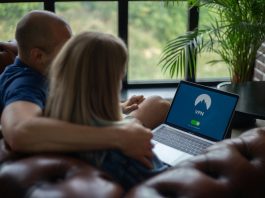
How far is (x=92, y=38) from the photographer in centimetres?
130

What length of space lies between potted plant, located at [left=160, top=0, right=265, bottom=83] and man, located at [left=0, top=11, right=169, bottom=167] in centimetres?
120

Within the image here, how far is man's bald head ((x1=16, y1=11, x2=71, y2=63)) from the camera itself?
5.52ft

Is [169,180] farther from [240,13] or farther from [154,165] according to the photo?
[240,13]

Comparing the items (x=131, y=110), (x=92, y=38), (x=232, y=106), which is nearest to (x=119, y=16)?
(x=131, y=110)

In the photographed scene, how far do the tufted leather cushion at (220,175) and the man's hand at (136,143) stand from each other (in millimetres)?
161

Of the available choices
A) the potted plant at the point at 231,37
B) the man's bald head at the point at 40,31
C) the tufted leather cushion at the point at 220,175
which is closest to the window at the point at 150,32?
the potted plant at the point at 231,37

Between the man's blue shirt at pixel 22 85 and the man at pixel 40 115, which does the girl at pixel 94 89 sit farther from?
the man's blue shirt at pixel 22 85

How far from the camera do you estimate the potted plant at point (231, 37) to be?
108 inches

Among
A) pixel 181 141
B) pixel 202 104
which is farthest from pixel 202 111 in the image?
pixel 181 141

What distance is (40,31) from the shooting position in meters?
1.68

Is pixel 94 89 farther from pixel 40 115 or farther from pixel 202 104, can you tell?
pixel 202 104

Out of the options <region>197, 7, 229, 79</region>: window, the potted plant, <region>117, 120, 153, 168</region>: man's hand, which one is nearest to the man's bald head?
<region>117, 120, 153, 168</region>: man's hand

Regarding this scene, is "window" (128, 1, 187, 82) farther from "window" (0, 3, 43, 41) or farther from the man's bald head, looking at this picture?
the man's bald head

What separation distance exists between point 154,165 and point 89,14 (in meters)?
2.61
